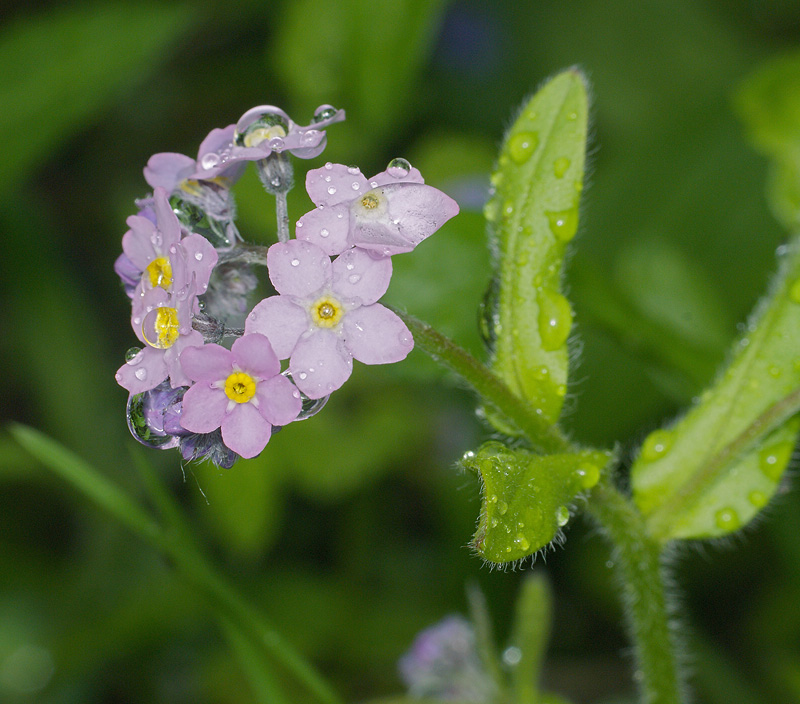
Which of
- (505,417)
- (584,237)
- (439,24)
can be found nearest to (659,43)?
(439,24)

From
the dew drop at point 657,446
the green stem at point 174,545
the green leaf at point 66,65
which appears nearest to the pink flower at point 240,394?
the green stem at point 174,545

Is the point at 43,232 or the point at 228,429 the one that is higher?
the point at 43,232

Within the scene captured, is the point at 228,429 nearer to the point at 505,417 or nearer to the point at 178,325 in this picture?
the point at 178,325

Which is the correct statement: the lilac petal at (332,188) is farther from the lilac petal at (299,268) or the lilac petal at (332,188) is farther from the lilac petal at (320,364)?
the lilac petal at (320,364)

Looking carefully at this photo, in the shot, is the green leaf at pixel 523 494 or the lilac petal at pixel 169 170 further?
the lilac petal at pixel 169 170

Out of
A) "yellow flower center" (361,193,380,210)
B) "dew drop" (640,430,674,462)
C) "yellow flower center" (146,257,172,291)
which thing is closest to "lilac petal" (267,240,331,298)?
"yellow flower center" (361,193,380,210)

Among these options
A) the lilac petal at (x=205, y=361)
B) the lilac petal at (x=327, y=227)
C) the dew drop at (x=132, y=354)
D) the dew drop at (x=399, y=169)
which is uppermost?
the dew drop at (x=399, y=169)

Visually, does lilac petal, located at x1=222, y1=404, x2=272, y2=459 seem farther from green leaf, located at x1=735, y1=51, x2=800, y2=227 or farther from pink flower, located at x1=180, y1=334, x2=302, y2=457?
green leaf, located at x1=735, y1=51, x2=800, y2=227
